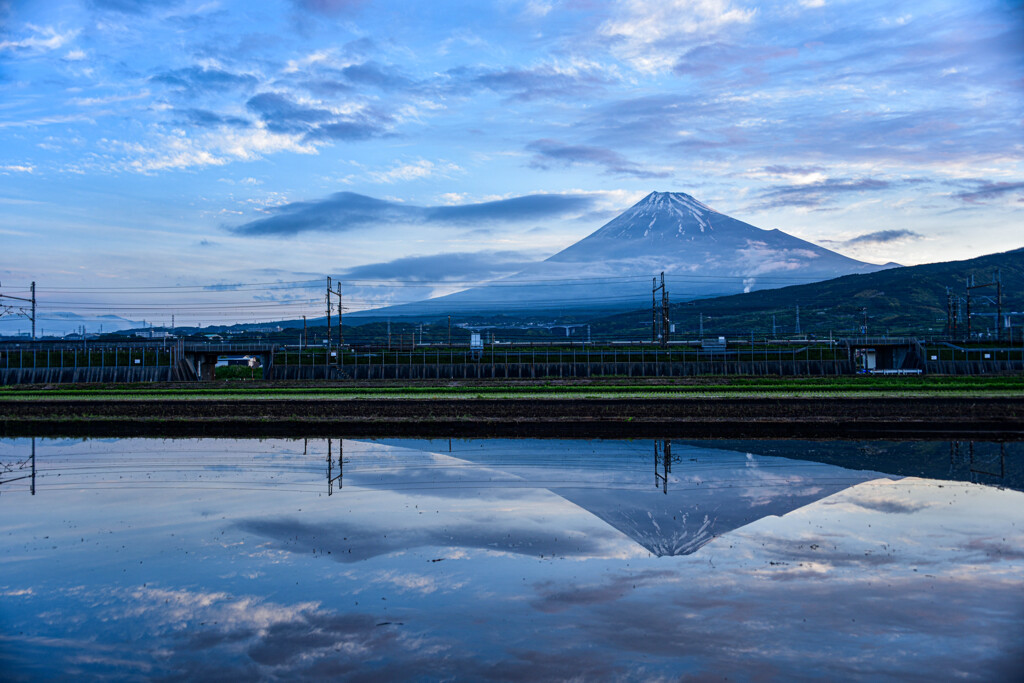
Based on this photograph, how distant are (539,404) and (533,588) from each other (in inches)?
1055

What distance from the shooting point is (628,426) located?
3438cm

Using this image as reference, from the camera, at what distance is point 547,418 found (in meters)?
36.5

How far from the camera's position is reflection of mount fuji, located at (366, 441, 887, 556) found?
659 inches

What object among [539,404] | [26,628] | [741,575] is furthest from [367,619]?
[539,404]

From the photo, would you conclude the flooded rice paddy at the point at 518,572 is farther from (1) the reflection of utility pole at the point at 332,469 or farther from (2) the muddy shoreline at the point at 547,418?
(2) the muddy shoreline at the point at 547,418

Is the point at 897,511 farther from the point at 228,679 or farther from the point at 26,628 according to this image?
the point at 26,628

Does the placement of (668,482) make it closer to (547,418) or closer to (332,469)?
(332,469)

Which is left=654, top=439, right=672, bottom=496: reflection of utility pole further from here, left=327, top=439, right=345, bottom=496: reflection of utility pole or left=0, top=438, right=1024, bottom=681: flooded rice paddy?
left=327, top=439, right=345, bottom=496: reflection of utility pole

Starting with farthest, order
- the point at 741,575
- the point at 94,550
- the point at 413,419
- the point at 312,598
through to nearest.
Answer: the point at 413,419 → the point at 94,550 → the point at 741,575 → the point at 312,598

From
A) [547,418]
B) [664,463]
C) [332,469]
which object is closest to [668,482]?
[664,463]

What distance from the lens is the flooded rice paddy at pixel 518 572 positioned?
1018 cm

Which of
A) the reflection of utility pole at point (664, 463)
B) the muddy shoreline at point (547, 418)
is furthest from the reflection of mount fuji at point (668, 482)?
the muddy shoreline at point (547, 418)

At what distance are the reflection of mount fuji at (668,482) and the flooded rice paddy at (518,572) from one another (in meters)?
0.12

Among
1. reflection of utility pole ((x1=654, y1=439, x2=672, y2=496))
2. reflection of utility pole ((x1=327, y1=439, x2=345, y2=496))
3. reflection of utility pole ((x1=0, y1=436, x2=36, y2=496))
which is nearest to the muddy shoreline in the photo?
reflection of utility pole ((x1=654, y1=439, x2=672, y2=496))
